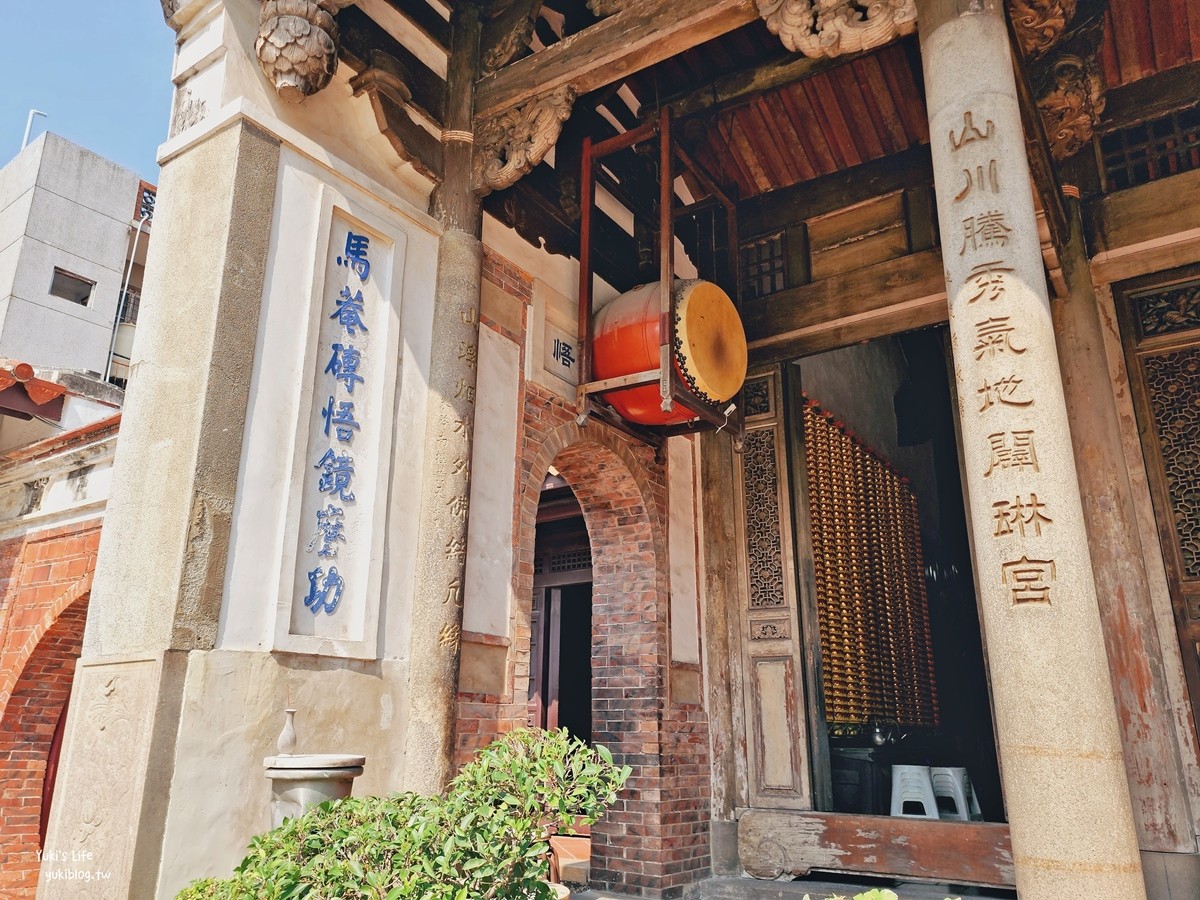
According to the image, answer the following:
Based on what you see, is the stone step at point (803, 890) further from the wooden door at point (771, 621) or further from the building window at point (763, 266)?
the building window at point (763, 266)

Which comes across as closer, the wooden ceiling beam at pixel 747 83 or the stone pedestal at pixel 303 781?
the stone pedestal at pixel 303 781

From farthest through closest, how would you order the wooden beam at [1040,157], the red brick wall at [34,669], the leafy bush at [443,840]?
the red brick wall at [34,669] → the wooden beam at [1040,157] → the leafy bush at [443,840]

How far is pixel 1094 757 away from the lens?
2.63 meters

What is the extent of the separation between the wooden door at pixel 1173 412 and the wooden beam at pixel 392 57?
4.29 meters

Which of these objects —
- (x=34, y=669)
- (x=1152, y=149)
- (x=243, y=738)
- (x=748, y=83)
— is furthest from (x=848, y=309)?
(x=34, y=669)

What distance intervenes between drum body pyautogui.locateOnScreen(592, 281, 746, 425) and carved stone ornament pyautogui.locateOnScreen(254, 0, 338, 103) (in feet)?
7.34

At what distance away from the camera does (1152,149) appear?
5508 mm

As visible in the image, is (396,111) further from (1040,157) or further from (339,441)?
(1040,157)

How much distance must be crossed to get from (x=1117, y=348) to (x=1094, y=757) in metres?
3.54

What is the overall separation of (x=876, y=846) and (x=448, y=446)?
11.9 ft

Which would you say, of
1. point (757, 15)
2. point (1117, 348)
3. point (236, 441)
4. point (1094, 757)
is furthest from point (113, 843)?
point (1117, 348)

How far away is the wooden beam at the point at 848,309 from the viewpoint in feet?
19.5

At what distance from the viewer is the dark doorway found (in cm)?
784

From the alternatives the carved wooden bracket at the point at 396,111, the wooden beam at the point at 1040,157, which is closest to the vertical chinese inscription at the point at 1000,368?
the wooden beam at the point at 1040,157
